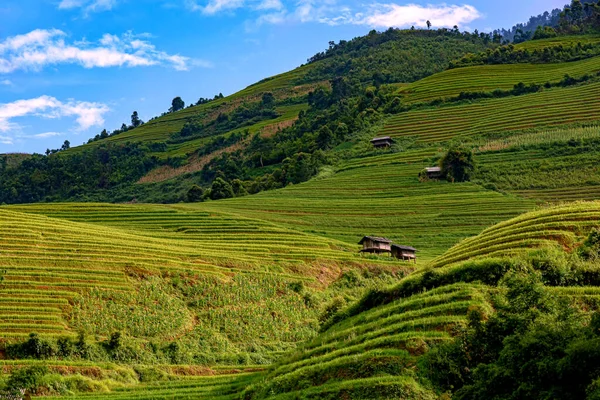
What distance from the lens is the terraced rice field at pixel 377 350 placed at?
931 inches

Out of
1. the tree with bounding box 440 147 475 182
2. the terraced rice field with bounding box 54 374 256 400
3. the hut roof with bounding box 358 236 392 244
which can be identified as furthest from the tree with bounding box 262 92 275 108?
the terraced rice field with bounding box 54 374 256 400

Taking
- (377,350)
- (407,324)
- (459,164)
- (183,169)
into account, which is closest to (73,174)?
(183,169)

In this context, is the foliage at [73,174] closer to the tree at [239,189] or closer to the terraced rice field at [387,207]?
the tree at [239,189]

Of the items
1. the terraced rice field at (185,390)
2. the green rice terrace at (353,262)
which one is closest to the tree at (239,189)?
the green rice terrace at (353,262)

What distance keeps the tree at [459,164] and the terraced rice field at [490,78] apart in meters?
39.0

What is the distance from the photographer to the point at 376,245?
7062cm

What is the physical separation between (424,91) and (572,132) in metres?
40.7

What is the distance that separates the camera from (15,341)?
41.4 m

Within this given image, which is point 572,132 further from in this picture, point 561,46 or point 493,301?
point 493,301

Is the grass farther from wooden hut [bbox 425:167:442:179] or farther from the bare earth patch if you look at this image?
the bare earth patch

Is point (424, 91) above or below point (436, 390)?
above

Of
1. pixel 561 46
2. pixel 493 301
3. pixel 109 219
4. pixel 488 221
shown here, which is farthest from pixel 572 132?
pixel 493 301

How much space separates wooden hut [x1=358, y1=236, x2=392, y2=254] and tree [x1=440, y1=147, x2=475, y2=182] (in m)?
24.8

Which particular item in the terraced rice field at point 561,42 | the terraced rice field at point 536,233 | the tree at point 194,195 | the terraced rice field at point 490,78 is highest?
the terraced rice field at point 561,42
